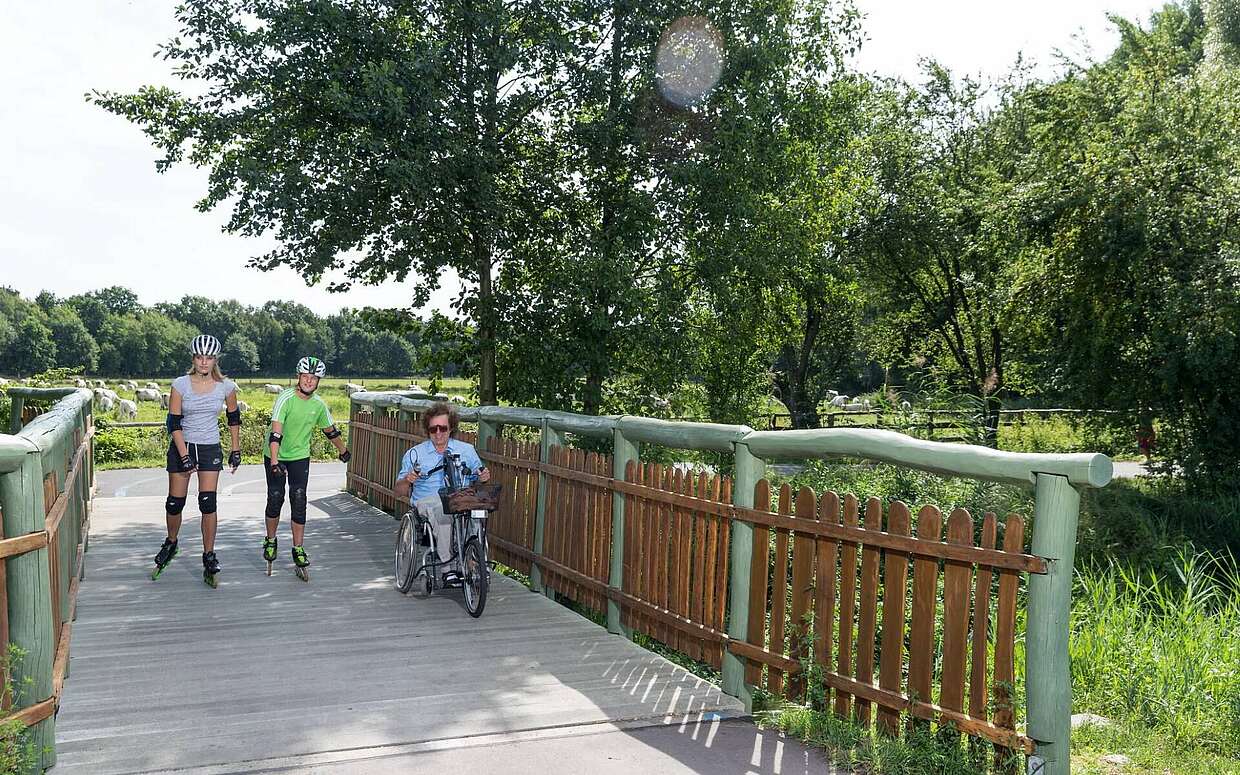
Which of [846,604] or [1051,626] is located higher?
[1051,626]

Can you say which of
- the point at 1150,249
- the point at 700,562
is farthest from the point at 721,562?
the point at 1150,249

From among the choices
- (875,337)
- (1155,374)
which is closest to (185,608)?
(1155,374)

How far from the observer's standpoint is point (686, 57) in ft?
49.4

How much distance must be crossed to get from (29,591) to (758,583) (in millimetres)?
3326

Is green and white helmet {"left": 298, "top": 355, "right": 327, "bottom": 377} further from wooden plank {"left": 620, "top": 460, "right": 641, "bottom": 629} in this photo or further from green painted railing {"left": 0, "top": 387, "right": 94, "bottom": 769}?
green painted railing {"left": 0, "top": 387, "right": 94, "bottom": 769}

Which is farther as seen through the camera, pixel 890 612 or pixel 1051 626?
pixel 890 612

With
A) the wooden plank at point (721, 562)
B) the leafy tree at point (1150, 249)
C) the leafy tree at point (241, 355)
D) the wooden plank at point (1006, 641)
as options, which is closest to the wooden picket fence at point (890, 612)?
the wooden plank at point (1006, 641)

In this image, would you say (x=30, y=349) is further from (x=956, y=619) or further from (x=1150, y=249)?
(x=956, y=619)

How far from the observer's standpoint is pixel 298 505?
852 cm

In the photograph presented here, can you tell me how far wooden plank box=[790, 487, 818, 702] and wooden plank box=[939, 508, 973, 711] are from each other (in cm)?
80

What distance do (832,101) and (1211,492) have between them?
10.1 meters

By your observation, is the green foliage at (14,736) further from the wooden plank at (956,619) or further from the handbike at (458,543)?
the wooden plank at (956,619)

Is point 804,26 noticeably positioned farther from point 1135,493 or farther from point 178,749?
point 178,749

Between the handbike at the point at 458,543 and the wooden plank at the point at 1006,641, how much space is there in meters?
3.80
